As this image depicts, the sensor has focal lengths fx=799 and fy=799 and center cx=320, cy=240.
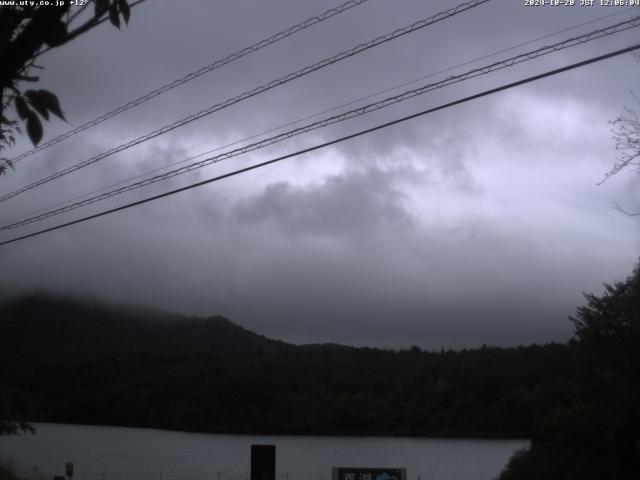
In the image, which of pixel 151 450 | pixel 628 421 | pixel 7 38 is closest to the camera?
pixel 7 38

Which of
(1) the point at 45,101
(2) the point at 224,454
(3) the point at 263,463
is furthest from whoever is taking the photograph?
(2) the point at 224,454

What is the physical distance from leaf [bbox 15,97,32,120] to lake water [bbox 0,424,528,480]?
1576 inches

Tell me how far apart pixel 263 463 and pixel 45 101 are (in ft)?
42.3

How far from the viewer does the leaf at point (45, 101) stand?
386 cm

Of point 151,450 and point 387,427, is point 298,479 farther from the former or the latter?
point 387,427

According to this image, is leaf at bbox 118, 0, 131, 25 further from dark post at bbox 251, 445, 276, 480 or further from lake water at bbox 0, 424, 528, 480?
lake water at bbox 0, 424, 528, 480

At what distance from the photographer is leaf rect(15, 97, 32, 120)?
3.90 m

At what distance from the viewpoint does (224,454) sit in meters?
68.1

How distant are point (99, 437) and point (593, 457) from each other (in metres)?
61.1

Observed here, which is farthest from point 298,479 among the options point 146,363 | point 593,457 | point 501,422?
point 146,363

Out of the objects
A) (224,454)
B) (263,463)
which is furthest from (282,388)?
(263,463)

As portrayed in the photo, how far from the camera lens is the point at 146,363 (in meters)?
108

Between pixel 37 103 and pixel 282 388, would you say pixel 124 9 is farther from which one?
pixel 282 388

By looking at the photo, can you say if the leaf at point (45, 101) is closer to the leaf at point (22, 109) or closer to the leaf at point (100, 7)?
the leaf at point (22, 109)
